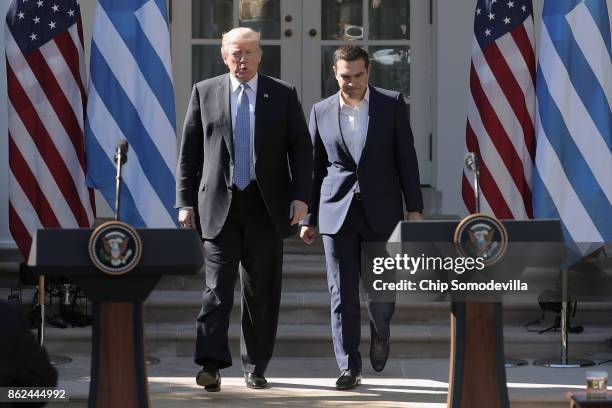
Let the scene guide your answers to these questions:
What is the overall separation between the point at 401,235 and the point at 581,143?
9.18 ft

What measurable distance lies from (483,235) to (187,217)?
187 centimetres

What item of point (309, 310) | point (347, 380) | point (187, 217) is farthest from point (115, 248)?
point (309, 310)

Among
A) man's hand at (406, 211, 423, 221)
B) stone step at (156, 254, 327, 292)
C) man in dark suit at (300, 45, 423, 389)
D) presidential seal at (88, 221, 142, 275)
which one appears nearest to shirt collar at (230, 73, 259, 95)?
man in dark suit at (300, 45, 423, 389)

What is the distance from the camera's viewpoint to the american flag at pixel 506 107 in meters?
8.30

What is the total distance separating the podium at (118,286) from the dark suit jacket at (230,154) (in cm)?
133

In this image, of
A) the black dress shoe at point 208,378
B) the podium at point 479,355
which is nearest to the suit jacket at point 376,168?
the black dress shoe at point 208,378

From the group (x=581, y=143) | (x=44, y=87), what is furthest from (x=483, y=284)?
(x=44, y=87)

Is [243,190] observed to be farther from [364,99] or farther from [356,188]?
[364,99]

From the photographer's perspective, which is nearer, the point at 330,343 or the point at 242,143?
the point at 242,143

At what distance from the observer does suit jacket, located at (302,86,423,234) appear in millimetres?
7137

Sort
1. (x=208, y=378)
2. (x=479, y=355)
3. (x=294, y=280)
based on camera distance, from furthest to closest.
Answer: (x=294, y=280)
(x=208, y=378)
(x=479, y=355)

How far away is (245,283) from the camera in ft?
23.2

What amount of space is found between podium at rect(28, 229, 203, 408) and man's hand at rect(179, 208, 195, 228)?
1.29 m

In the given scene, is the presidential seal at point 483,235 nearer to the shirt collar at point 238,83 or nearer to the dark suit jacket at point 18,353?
the shirt collar at point 238,83
